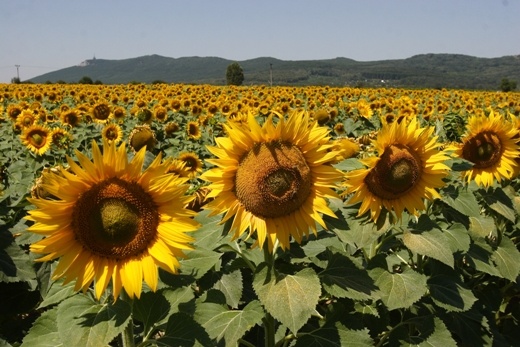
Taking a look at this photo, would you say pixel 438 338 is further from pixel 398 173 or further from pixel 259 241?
pixel 259 241

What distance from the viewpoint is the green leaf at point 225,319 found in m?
2.09

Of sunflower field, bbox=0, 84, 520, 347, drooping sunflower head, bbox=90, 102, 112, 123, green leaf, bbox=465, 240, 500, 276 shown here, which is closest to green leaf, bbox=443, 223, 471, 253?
sunflower field, bbox=0, 84, 520, 347

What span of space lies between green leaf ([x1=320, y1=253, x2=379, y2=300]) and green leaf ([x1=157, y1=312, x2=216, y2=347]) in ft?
1.98

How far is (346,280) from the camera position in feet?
7.38

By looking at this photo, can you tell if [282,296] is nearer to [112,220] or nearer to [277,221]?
[277,221]

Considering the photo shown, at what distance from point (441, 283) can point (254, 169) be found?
1.60 m

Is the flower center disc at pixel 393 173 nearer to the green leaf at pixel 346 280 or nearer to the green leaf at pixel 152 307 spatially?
the green leaf at pixel 346 280

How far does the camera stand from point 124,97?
48.0 ft

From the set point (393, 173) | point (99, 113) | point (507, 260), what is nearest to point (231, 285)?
point (393, 173)

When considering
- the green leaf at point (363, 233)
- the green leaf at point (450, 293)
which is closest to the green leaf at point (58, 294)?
the green leaf at point (363, 233)

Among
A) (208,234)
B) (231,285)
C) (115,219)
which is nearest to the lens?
(115,219)

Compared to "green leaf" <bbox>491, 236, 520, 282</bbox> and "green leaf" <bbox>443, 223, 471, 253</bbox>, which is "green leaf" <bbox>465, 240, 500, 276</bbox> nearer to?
"green leaf" <bbox>491, 236, 520, 282</bbox>

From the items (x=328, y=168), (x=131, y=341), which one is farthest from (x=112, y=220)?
(x=328, y=168)

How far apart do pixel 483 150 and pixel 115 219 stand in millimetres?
2865
